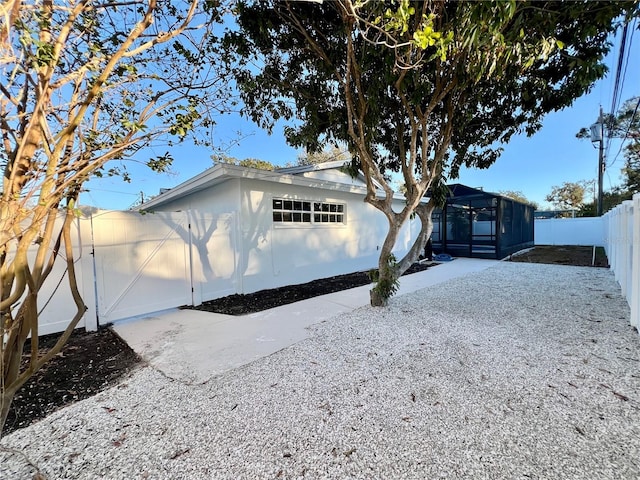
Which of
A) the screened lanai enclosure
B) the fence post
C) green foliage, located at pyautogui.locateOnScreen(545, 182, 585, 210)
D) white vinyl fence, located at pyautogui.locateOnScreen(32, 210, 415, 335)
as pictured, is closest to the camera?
the fence post

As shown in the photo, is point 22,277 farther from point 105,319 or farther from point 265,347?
point 105,319

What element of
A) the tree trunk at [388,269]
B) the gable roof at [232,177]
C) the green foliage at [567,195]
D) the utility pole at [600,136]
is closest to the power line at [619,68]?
the tree trunk at [388,269]

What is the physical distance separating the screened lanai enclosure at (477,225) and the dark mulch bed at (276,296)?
21.3 ft

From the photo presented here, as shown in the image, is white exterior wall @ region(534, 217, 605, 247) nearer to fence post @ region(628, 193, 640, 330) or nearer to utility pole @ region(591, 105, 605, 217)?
utility pole @ region(591, 105, 605, 217)

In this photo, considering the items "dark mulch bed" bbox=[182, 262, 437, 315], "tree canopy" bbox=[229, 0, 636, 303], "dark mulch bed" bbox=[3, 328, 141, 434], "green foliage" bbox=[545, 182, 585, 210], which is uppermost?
"green foliage" bbox=[545, 182, 585, 210]

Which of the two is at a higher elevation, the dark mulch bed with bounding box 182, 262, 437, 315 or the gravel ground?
the gravel ground

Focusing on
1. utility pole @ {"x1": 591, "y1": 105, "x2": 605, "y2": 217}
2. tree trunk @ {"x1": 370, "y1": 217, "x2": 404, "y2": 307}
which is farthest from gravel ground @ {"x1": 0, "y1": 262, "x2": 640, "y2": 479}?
utility pole @ {"x1": 591, "y1": 105, "x2": 605, "y2": 217}

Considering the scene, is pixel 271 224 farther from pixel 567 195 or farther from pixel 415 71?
pixel 567 195

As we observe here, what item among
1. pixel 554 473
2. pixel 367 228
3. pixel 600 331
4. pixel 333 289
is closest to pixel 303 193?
pixel 333 289

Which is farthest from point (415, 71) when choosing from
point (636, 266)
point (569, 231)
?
point (569, 231)

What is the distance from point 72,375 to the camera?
10.3 feet

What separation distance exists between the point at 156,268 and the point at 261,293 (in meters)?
2.36

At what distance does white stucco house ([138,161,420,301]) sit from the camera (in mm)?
6414

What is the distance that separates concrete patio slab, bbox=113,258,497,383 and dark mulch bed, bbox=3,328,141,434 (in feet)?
0.72
